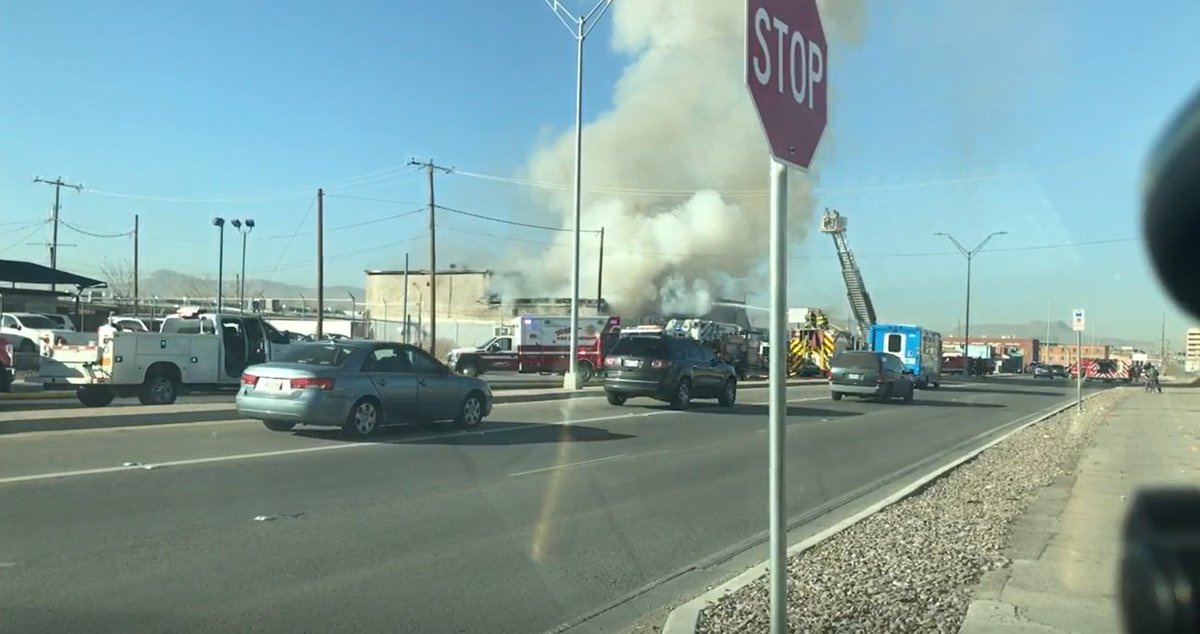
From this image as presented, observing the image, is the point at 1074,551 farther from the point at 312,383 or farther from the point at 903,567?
the point at 312,383

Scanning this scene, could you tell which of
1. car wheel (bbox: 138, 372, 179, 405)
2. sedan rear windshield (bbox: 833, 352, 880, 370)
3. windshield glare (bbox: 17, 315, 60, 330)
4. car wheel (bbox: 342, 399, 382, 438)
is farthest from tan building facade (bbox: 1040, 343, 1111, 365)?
car wheel (bbox: 342, 399, 382, 438)

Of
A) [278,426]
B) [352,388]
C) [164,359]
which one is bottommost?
[278,426]

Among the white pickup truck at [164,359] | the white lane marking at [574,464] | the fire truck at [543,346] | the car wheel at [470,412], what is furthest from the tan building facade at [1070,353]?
the white lane marking at [574,464]

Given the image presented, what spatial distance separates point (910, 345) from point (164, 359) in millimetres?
30010

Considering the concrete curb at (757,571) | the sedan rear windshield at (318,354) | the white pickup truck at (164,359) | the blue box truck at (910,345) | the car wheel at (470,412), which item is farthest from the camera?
the blue box truck at (910,345)

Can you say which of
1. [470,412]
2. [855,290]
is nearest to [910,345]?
[855,290]

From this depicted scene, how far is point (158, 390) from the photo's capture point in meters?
17.6

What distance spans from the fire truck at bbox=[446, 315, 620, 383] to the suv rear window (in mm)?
18231

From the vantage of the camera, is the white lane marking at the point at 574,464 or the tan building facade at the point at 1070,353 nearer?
the white lane marking at the point at 574,464

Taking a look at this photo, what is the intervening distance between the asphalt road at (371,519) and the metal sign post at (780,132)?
7.03 feet

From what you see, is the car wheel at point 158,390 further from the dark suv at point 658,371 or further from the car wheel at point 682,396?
the car wheel at point 682,396

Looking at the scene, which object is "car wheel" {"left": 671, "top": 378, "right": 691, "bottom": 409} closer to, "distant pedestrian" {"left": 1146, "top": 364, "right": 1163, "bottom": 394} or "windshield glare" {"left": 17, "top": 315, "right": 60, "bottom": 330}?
"windshield glare" {"left": 17, "top": 315, "right": 60, "bottom": 330}

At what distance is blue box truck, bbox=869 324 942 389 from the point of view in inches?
1550

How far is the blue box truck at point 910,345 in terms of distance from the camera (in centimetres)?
3938
